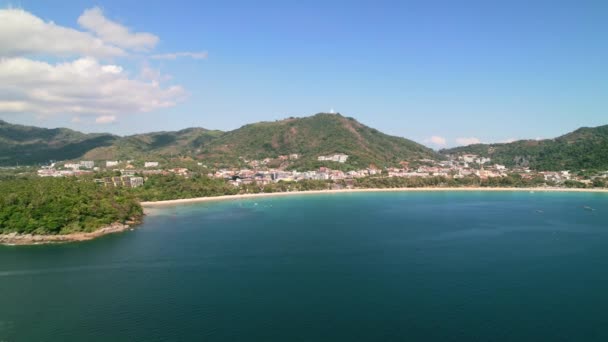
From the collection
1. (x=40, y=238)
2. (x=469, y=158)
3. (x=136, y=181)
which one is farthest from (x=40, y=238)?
(x=469, y=158)

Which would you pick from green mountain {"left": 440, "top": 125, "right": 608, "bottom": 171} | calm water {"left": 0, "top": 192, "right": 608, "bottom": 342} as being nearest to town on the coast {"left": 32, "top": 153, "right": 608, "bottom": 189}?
green mountain {"left": 440, "top": 125, "right": 608, "bottom": 171}

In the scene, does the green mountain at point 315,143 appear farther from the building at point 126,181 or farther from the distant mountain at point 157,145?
the building at point 126,181

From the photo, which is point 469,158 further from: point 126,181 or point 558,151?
point 126,181

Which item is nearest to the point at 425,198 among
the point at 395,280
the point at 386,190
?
the point at 386,190

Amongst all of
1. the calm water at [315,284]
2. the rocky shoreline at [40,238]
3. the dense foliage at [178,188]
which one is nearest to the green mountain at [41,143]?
the dense foliage at [178,188]

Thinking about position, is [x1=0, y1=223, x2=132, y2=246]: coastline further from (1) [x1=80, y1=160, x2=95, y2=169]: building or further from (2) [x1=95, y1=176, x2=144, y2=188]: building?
(1) [x1=80, y1=160, x2=95, y2=169]: building

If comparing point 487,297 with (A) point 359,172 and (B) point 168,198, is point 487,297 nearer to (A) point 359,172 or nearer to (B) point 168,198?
(B) point 168,198
